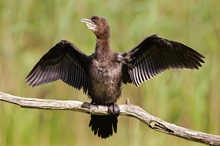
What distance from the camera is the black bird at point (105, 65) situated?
5.61 meters

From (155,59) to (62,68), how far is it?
2.20 feet

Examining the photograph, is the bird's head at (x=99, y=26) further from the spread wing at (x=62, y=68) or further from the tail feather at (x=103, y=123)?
the tail feather at (x=103, y=123)

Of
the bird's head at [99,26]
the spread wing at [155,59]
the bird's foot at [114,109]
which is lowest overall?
the bird's foot at [114,109]

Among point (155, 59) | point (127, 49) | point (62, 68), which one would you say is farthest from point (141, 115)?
point (127, 49)

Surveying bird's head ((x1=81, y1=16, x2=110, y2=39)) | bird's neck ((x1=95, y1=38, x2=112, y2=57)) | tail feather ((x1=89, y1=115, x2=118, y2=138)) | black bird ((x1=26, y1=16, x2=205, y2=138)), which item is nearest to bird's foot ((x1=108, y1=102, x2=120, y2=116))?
black bird ((x1=26, y1=16, x2=205, y2=138))

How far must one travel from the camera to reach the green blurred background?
7168 millimetres

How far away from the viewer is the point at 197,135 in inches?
200

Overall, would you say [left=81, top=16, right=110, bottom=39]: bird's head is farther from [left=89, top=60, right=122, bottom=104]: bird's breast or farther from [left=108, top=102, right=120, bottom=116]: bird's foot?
[left=108, top=102, right=120, bottom=116]: bird's foot

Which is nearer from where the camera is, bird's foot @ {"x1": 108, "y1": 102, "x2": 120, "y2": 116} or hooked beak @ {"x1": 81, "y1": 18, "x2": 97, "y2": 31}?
bird's foot @ {"x1": 108, "y1": 102, "x2": 120, "y2": 116}

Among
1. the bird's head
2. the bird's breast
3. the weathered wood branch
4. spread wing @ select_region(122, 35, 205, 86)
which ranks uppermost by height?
the bird's head

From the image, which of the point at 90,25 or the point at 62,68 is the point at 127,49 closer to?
the point at 62,68

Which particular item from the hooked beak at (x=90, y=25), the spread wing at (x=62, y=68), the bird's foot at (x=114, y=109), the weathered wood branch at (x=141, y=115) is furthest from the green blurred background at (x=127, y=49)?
the weathered wood branch at (x=141, y=115)

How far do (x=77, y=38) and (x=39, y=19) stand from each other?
1.26 feet

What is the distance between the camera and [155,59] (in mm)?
5879
